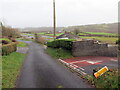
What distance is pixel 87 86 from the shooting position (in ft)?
21.7

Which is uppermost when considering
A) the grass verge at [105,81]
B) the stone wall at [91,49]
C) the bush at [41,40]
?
the bush at [41,40]

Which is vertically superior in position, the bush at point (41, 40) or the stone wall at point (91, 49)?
the bush at point (41, 40)

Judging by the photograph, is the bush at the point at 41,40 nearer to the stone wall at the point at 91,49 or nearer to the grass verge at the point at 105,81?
the stone wall at the point at 91,49

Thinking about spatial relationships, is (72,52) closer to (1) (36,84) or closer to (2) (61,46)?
(2) (61,46)

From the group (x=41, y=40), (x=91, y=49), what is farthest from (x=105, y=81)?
(x=41, y=40)

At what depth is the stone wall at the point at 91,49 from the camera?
52.0ft

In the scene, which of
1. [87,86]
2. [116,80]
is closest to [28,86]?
[87,86]

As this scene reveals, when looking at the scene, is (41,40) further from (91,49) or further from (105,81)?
(105,81)

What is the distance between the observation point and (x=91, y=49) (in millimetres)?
16562

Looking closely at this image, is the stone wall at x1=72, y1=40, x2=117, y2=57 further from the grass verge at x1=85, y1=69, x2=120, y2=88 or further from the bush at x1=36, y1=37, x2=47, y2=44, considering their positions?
the bush at x1=36, y1=37, x2=47, y2=44

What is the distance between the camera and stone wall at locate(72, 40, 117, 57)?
1584cm

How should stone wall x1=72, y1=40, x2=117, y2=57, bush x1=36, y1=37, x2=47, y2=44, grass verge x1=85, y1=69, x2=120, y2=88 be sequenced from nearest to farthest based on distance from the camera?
grass verge x1=85, y1=69, x2=120, y2=88, stone wall x1=72, y1=40, x2=117, y2=57, bush x1=36, y1=37, x2=47, y2=44

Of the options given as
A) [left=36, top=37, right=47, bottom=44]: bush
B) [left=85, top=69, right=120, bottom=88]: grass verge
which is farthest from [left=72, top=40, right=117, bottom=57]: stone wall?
[left=36, top=37, right=47, bottom=44]: bush

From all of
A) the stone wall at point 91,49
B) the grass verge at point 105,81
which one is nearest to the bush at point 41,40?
the stone wall at point 91,49
